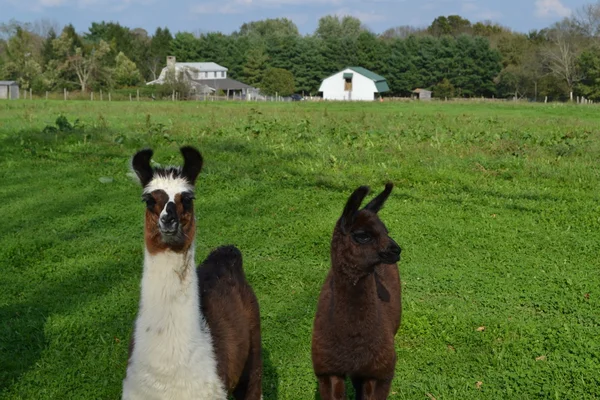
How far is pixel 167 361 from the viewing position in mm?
3350

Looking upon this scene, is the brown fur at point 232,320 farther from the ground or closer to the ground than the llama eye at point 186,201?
closer to the ground

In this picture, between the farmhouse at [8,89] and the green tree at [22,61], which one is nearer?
the farmhouse at [8,89]

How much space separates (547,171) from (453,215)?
4009 mm

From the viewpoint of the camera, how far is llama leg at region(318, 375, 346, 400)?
14.4 ft

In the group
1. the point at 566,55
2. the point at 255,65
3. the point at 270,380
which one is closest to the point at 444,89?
the point at 566,55

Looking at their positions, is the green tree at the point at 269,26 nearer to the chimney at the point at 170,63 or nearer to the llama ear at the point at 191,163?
the chimney at the point at 170,63

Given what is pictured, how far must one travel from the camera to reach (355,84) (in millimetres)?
84438

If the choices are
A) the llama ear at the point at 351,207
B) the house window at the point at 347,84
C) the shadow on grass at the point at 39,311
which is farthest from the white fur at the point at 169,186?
the house window at the point at 347,84

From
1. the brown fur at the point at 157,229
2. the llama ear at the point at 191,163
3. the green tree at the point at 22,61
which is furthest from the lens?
the green tree at the point at 22,61

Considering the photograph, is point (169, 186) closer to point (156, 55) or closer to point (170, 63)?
point (170, 63)

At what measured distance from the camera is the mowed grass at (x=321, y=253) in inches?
225

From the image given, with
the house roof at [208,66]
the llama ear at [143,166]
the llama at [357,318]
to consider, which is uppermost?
the house roof at [208,66]

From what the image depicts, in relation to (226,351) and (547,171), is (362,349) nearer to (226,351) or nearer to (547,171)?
(226,351)

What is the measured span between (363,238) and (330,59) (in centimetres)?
8787
